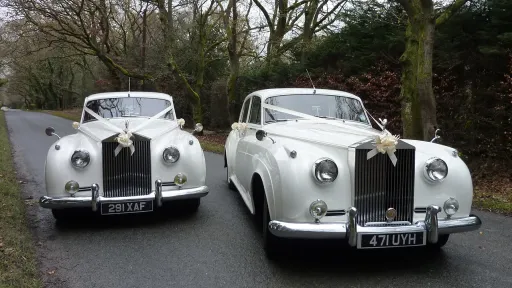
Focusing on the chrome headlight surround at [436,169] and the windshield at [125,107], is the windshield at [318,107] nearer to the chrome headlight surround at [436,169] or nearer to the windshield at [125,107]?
the chrome headlight surround at [436,169]

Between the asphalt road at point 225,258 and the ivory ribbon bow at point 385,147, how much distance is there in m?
1.13

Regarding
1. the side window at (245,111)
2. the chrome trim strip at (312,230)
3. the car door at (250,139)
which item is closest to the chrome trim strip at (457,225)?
the chrome trim strip at (312,230)

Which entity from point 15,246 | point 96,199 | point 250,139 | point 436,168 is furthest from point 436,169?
point 15,246

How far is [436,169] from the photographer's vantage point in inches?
143

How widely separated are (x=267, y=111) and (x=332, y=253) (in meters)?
2.05

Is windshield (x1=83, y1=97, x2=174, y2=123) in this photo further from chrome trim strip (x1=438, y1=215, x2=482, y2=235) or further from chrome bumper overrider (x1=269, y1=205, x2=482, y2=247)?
chrome trim strip (x1=438, y1=215, x2=482, y2=235)

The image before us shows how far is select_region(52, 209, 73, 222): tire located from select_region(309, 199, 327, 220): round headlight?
345 centimetres

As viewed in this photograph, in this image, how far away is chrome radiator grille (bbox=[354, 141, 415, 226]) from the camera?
3.56 m

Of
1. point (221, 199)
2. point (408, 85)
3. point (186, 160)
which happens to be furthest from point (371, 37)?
point (186, 160)

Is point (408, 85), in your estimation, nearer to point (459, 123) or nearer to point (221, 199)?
point (459, 123)

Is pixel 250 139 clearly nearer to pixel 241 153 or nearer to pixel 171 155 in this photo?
pixel 241 153

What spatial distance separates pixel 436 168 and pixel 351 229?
40.2 inches

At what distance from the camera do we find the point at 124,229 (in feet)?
16.6

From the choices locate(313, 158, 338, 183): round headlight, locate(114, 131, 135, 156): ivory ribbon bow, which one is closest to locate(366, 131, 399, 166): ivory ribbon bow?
locate(313, 158, 338, 183): round headlight
